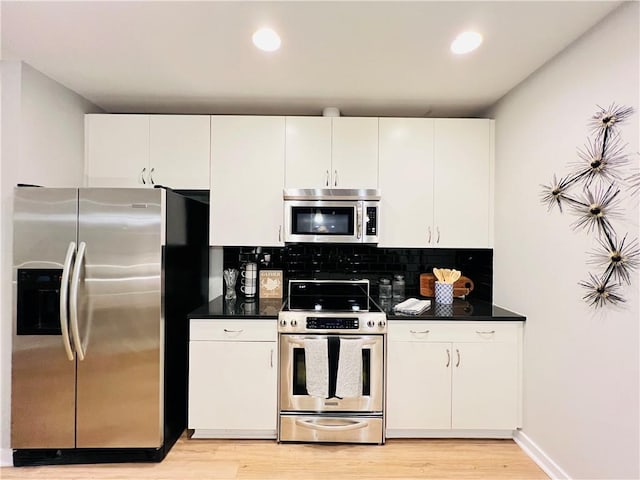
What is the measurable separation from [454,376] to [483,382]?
0.67 ft

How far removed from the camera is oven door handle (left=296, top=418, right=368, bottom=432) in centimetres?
219

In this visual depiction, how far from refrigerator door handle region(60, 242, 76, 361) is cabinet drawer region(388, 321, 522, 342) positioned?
78.5 inches

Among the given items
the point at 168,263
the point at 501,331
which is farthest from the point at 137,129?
the point at 501,331

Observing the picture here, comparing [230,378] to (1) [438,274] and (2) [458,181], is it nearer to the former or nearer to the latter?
(1) [438,274]

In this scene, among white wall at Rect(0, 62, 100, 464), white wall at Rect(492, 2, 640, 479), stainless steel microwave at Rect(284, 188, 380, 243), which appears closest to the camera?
Answer: white wall at Rect(492, 2, 640, 479)

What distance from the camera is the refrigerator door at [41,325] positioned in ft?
6.47

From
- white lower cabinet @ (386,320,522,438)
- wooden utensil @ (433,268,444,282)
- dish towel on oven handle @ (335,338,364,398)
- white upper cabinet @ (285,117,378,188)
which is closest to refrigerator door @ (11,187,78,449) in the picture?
white upper cabinet @ (285,117,378,188)

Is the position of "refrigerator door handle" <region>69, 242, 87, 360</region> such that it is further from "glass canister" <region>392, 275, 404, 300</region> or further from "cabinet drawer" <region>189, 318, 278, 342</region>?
"glass canister" <region>392, 275, 404, 300</region>

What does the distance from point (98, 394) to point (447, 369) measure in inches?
87.9

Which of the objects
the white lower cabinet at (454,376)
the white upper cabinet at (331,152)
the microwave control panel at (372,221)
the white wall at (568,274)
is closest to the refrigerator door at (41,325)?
the white upper cabinet at (331,152)

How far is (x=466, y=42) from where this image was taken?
1.80 metres

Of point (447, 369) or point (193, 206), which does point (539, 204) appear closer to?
point (447, 369)

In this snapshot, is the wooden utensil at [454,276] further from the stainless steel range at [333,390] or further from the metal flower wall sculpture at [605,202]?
the metal flower wall sculpture at [605,202]

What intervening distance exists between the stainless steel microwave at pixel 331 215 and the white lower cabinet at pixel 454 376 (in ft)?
2.42
